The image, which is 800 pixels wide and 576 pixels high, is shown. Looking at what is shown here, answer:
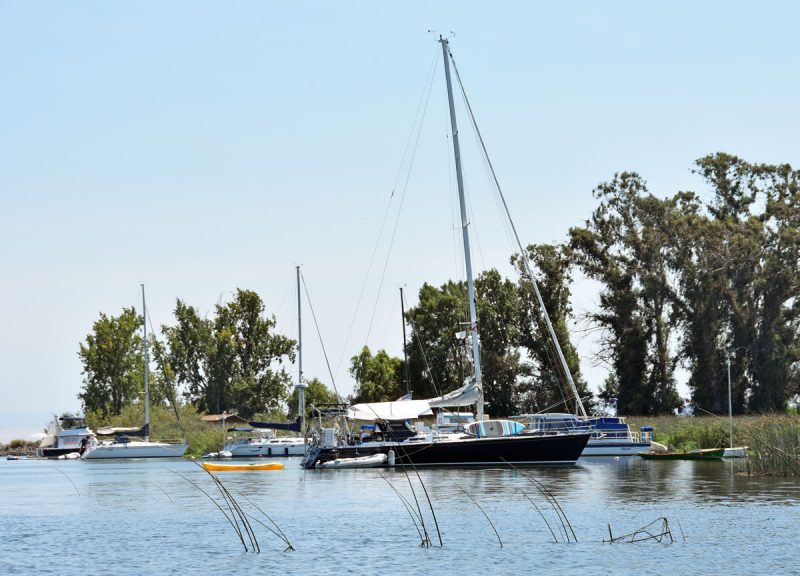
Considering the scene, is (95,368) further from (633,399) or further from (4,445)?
(633,399)

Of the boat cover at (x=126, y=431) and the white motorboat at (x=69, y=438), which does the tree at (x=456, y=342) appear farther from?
the white motorboat at (x=69, y=438)

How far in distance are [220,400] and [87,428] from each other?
15.7m

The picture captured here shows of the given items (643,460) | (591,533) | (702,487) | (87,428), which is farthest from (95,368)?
(591,533)

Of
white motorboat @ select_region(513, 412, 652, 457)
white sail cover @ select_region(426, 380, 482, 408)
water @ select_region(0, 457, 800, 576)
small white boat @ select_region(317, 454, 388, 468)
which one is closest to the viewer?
water @ select_region(0, 457, 800, 576)

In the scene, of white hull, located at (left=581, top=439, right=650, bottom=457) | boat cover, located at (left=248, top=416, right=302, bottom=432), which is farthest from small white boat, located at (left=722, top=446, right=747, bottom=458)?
boat cover, located at (left=248, top=416, right=302, bottom=432)

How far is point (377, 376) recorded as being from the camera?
111 meters

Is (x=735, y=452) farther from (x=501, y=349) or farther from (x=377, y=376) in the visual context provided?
(x=377, y=376)

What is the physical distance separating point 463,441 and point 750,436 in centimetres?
2293

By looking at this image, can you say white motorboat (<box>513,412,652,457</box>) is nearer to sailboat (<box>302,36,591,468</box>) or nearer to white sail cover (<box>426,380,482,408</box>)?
sailboat (<box>302,36,591,468</box>)

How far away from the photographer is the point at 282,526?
35844 millimetres

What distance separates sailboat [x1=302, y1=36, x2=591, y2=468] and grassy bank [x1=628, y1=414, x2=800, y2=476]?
914cm

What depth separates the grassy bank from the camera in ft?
145

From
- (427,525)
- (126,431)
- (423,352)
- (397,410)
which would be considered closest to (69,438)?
(126,431)

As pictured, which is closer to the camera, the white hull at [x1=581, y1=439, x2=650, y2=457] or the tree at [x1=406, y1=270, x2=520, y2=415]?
the white hull at [x1=581, y1=439, x2=650, y2=457]
